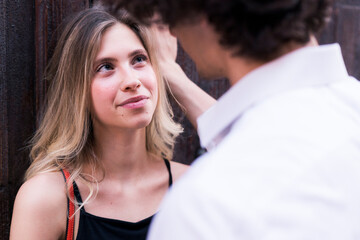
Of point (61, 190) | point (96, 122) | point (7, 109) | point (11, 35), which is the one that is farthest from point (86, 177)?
point (11, 35)

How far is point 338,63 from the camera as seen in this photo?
0.86 m

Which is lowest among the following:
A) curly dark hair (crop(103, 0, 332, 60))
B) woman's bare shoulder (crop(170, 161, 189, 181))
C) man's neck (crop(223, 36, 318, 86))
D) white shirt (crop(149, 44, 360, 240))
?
woman's bare shoulder (crop(170, 161, 189, 181))

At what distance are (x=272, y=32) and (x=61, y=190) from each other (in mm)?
1124

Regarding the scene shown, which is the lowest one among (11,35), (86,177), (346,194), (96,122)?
(86,177)

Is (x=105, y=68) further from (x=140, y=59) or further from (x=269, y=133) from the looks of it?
(x=269, y=133)

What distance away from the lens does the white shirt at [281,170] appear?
660 millimetres

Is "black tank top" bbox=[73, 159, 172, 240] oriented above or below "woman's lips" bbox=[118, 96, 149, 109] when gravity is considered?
below

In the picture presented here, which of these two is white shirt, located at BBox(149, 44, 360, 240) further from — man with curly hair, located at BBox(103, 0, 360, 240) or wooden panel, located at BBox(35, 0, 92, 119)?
wooden panel, located at BBox(35, 0, 92, 119)

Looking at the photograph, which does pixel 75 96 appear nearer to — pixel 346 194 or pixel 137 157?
pixel 137 157

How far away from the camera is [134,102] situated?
5.54 ft

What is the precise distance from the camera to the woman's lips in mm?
1678

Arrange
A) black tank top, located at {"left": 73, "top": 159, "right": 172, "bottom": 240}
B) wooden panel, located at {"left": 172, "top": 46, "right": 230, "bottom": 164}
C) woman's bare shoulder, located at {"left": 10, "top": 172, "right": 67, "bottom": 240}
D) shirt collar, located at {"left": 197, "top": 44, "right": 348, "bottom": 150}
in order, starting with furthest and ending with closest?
wooden panel, located at {"left": 172, "top": 46, "right": 230, "bottom": 164}
black tank top, located at {"left": 73, "top": 159, "right": 172, "bottom": 240}
woman's bare shoulder, located at {"left": 10, "top": 172, "right": 67, "bottom": 240}
shirt collar, located at {"left": 197, "top": 44, "right": 348, "bottom": 150}

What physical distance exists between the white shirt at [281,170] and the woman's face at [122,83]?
902 millimetres

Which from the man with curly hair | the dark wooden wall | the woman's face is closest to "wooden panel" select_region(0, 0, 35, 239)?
the dark wooden wall
